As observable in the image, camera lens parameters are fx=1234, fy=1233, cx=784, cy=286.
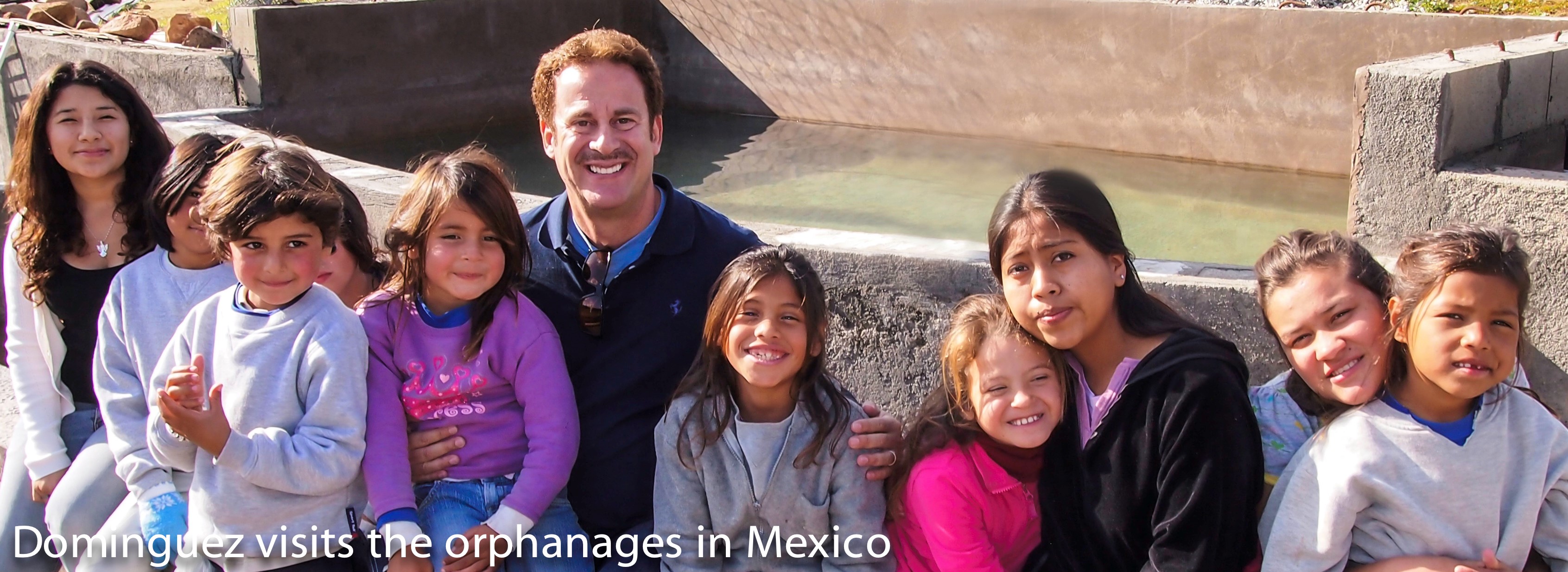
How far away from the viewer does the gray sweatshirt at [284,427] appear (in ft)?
8.00

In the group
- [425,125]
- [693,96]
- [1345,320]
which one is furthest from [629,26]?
[1345,320]

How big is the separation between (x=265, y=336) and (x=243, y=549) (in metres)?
0.42

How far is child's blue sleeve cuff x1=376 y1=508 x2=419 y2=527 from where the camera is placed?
97.8 inches

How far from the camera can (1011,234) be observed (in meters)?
2.34

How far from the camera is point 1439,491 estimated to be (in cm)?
212

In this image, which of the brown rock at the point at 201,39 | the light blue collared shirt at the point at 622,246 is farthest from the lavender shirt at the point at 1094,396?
the brown rock at the point at 201,39

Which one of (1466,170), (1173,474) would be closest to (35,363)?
(1173,474)

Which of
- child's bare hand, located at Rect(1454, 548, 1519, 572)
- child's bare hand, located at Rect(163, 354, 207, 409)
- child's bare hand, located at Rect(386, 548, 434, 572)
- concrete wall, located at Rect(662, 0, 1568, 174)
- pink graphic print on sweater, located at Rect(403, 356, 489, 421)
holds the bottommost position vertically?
child's bare hand, located at Rect(386, 548, 434, 572)

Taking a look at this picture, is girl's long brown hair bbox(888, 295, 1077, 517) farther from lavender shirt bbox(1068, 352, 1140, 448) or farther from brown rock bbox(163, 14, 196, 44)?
brown rock bbox(163, 14, 196, 44)

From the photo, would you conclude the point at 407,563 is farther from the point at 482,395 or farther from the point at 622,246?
the point at 622,246

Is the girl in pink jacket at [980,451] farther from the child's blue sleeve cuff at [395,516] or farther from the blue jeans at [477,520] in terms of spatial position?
the child's blue sleeve cuff at [395,516]

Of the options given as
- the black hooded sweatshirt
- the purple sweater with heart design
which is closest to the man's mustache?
the purple sweater with heart design

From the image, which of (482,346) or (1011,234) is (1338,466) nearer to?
(1011,234)

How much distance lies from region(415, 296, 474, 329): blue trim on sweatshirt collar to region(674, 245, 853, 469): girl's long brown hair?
0.49 m
